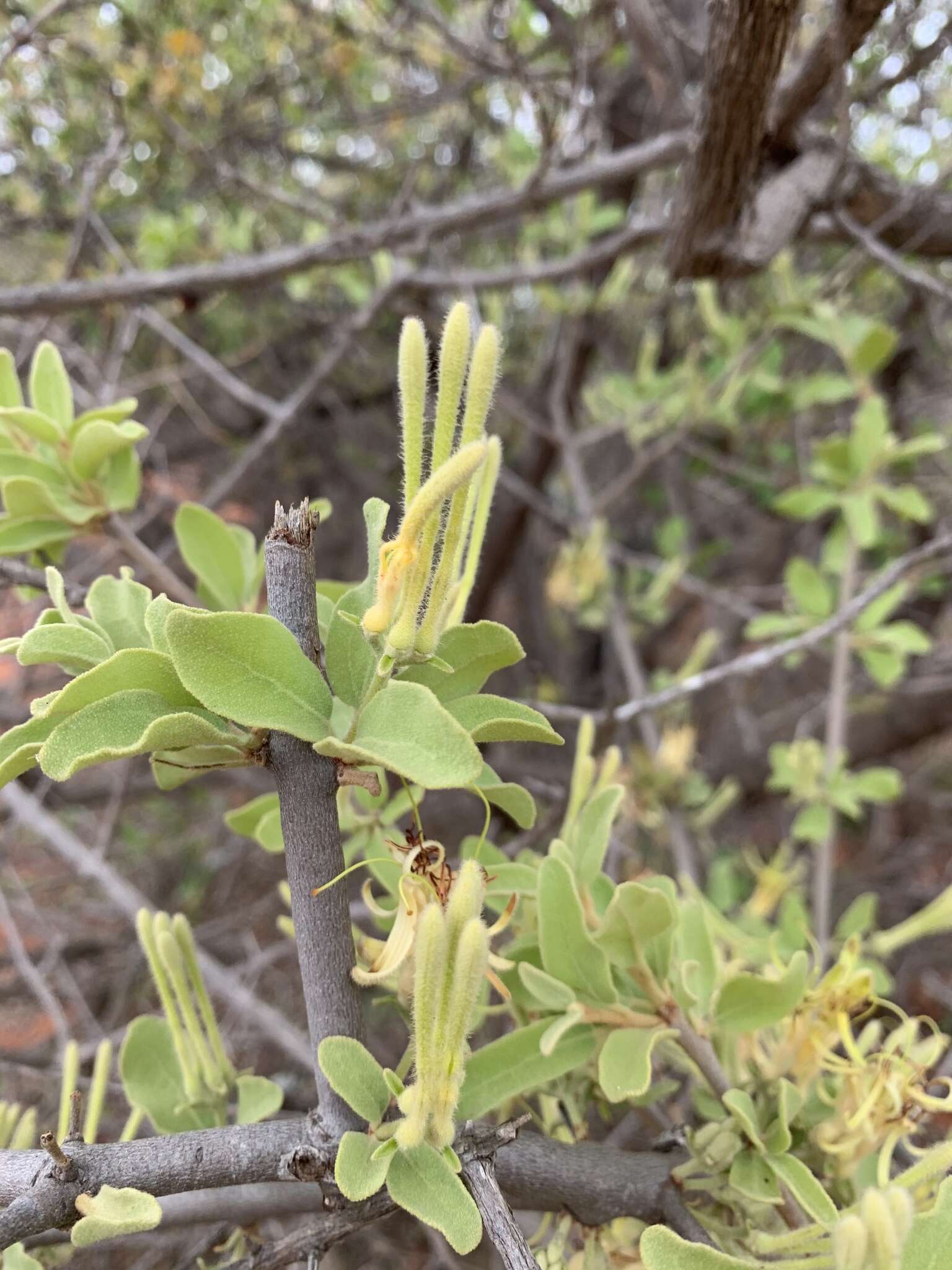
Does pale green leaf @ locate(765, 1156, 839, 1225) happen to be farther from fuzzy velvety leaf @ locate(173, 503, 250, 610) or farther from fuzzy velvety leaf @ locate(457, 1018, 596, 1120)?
fuzzy velvety leaf @ locate(173, 503, 250, 610)

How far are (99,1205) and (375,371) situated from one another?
8.49ft

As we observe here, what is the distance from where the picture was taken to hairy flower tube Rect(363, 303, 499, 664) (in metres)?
0.42

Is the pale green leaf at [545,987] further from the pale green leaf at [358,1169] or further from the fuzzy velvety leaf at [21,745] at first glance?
the fuzzy velvety leaf at [21,745]

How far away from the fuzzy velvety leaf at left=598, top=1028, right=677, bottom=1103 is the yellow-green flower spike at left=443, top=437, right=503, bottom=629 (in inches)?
11.3

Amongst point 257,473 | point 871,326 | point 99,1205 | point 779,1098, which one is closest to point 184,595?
point 99,1205

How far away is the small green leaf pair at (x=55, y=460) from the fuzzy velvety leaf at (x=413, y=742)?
1.12 feet

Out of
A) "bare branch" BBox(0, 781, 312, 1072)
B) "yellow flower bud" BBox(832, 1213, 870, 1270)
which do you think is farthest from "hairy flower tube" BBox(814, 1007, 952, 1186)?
"bare branch" BBox(0, 781, 312, 1072)

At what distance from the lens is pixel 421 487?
41cm

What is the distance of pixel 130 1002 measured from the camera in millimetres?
2197

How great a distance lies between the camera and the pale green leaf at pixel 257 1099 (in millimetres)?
581

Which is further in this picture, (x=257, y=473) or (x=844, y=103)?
(x=257, y=473)

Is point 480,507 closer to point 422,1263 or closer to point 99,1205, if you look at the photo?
point 99,1205

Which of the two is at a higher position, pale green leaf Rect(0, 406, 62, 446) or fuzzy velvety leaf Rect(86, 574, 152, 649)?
pale green leaf Rect(0, 406, 62, 446)

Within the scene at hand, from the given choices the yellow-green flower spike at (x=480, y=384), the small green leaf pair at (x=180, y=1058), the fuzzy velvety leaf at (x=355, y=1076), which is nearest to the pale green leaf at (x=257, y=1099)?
the small green leaf pair at (x=180, y=1058)
